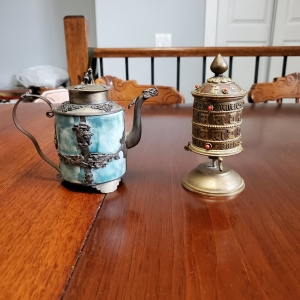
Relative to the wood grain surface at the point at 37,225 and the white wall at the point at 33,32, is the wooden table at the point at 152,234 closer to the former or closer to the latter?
the wood grain surface at the point at 37,225

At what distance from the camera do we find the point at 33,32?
2.74 metres

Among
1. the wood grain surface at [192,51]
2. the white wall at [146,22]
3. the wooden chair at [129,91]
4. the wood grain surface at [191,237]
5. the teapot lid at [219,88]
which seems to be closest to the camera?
the wood grain surface at [191,237]

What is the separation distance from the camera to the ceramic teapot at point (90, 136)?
53cm

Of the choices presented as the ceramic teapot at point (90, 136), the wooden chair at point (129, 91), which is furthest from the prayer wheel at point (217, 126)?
the wooden chair at point (129, 91)

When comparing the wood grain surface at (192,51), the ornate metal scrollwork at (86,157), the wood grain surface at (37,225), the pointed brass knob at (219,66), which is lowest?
the wood grain surface at (37,225)

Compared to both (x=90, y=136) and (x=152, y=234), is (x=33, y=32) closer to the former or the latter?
(x=90, y=136)

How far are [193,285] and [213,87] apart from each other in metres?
0.29

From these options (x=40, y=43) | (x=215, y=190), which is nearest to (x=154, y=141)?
(x=215, y=190)

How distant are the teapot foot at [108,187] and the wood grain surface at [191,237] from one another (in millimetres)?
11

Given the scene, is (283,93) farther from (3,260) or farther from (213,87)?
(3,260)

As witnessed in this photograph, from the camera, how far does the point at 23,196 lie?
56 cm

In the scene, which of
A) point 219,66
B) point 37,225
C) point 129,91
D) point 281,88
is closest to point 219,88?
point 219,66

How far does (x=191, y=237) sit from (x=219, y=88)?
225mm

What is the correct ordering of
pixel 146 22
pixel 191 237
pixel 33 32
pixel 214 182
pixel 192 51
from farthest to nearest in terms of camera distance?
pixel 33 32 < pixel 146 22 < pixel 192 51 < pixel 214 182 < pixel 191 237
